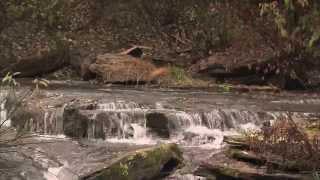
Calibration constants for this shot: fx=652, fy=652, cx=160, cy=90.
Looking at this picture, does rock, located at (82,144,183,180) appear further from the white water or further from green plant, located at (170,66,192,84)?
green plant, located at (170,66,192,84)

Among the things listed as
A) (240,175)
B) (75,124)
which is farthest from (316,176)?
(75,124)

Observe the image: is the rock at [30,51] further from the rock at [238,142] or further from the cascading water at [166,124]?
the rock at [238,142]

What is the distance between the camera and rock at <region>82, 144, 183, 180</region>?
27.0ft

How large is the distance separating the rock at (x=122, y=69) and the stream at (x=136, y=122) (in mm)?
2427

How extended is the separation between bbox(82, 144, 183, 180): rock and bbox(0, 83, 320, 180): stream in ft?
0.91

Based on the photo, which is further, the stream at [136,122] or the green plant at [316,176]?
the stream at [136,122]

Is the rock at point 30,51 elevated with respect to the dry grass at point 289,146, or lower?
elevated

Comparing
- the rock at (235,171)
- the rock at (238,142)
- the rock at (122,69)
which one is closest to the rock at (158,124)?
the rock at (238,142)

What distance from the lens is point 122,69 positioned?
680 inches

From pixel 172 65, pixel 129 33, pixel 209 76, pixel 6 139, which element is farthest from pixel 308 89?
pixel 6 139

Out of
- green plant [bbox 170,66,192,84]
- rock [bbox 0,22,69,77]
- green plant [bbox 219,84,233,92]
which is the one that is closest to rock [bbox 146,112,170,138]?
green plant [bbox 219,84,233,92]

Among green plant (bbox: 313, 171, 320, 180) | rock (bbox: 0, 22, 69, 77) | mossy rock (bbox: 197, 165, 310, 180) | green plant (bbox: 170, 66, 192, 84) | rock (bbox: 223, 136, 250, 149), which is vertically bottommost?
mossy rock (bbox: 197, 165, 310, 180)

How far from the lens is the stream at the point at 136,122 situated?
10461mm

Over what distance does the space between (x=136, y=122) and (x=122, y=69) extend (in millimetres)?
5221
